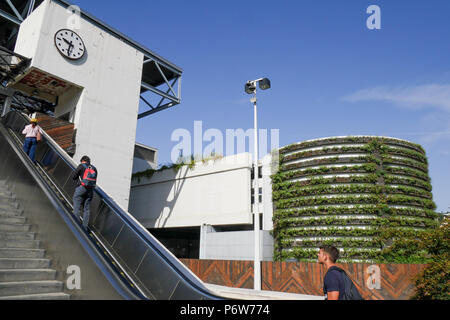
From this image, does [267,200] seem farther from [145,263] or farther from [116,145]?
[145,263]

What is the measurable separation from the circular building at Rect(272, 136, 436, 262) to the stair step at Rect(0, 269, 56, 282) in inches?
606

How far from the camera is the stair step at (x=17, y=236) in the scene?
18.5 feet

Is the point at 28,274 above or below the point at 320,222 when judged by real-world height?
below

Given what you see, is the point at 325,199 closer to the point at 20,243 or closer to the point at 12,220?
the point at 12,220

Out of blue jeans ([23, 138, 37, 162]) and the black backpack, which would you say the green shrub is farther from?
blue jeans ([23, 138, 37, 162])

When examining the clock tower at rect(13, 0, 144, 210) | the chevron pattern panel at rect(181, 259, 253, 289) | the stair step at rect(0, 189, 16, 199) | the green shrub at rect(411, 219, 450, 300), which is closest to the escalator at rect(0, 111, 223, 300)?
the stair step at rect(0, 189, 16, 199)

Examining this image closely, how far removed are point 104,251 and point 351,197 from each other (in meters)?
15.7

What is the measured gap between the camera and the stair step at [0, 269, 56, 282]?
459 centimetres

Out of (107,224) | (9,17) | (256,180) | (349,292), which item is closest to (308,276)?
(256,180)

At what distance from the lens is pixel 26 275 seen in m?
4.81
